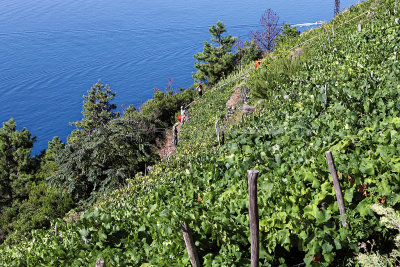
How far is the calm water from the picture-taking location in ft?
178

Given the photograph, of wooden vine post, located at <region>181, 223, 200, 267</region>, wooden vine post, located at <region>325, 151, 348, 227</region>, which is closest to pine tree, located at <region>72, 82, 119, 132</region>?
wooden vine post, located at <region>181, 223, 200, 267</region>

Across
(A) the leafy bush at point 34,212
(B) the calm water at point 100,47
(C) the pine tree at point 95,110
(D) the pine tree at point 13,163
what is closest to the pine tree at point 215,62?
(C) the pine tree at point 95,110

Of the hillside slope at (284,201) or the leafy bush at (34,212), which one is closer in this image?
the hillside slope at (284,201)

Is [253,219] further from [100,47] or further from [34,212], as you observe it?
[100,47]

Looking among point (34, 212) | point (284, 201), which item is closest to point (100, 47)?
point (34, 212)

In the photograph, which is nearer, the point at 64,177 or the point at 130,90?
the point at 64,177

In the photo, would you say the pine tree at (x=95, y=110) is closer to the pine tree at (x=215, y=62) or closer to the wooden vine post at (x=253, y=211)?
the pine tree at (x=215, y=62)

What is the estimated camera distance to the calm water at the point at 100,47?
54.3m

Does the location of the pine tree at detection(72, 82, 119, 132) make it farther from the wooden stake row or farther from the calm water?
the wooden stake row

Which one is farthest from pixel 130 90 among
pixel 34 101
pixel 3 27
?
pixel 3 27

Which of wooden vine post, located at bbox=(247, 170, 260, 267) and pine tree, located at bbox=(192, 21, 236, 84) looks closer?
wooden vine post, located at bbox=(247, 170, 260, 267)

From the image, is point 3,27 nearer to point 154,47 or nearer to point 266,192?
point 154,47

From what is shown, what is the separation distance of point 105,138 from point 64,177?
263 cm

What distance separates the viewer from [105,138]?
16.6 metres
